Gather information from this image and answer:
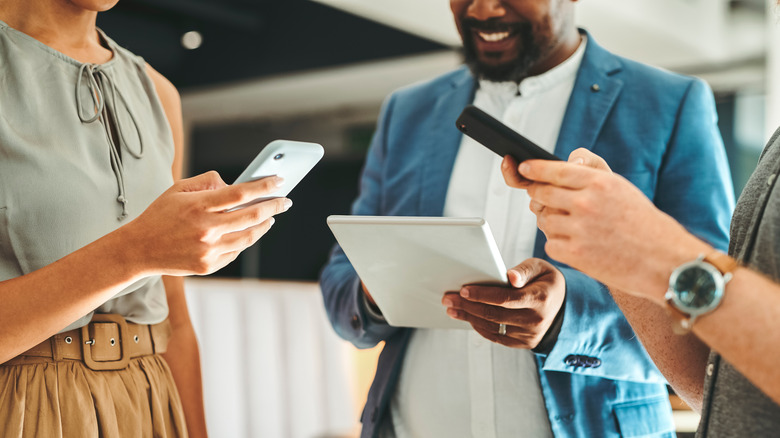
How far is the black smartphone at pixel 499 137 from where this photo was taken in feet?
3.22

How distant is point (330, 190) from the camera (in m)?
10.4

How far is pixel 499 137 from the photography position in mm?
1015

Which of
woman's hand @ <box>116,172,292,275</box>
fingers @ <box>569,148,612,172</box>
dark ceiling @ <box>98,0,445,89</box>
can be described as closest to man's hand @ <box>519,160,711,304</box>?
fingers @ <box>569,148,612,172</box>

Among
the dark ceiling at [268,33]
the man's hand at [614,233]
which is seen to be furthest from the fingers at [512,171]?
the dark ceiling at [268,33]

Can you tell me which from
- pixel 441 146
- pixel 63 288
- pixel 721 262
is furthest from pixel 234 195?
pixel 441 146

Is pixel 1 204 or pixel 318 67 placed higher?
pixel 318 67

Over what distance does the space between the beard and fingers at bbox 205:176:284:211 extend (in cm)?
85

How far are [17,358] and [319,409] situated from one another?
100.0 inches

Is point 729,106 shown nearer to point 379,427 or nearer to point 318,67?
point 318,67

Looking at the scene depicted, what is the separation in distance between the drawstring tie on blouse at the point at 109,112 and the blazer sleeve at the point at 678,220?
2.66 feet

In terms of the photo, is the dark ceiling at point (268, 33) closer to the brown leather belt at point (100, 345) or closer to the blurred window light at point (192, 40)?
the blurred window light at point (192, 40)

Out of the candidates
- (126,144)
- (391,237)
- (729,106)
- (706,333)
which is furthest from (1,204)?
(729,106)

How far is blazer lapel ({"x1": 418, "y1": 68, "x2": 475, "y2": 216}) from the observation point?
164 centimetres

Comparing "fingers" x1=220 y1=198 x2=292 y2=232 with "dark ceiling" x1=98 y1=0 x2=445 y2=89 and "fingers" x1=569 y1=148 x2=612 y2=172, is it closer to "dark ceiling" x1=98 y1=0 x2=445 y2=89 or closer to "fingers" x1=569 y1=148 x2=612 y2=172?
"fingers" x1=569 y1=148 x2=612 y2=172
